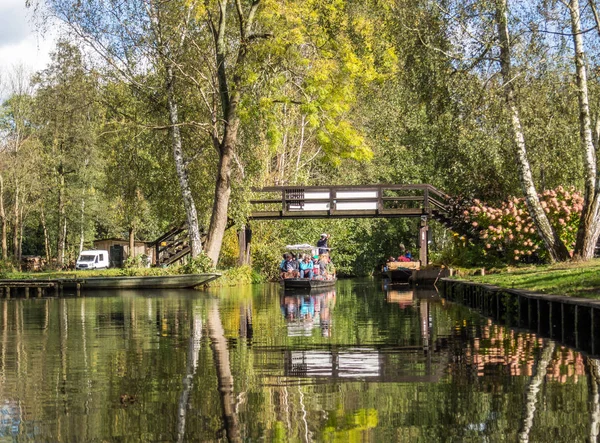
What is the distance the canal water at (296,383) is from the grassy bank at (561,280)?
1411mm

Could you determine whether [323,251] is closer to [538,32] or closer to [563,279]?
[538,32]

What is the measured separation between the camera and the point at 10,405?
1074 cm

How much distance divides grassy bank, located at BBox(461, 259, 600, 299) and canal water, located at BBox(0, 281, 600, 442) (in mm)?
1411

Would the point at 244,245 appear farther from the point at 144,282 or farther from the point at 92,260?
the point at 92,260

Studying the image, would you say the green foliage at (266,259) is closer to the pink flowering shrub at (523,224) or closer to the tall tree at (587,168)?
the pink flowering shrub at (523,224)

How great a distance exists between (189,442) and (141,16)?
34804mm

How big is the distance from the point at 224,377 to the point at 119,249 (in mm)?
53241

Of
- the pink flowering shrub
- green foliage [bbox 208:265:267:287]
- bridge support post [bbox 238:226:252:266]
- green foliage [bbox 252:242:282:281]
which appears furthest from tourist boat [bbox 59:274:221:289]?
green foliage [bbox 252:242:282:281]

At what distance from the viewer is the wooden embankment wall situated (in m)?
16.2

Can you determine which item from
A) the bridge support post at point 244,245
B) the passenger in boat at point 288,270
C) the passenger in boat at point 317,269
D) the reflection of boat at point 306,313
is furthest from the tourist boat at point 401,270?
the reflection of boat at point 306,313

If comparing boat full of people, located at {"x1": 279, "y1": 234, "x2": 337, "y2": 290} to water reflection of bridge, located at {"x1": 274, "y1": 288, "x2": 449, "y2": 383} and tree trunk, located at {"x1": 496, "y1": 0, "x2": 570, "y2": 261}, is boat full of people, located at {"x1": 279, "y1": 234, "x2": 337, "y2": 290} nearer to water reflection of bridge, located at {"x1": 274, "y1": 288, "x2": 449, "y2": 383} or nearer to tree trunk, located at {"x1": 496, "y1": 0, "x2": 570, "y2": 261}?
tree trunk, located at {"x1": 496, "y1": 0, "x2": 570, "y2": 261}

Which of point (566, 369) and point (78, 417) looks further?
point (566, 369)

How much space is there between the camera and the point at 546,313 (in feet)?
66.2

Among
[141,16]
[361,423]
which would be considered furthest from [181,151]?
[361,423]
